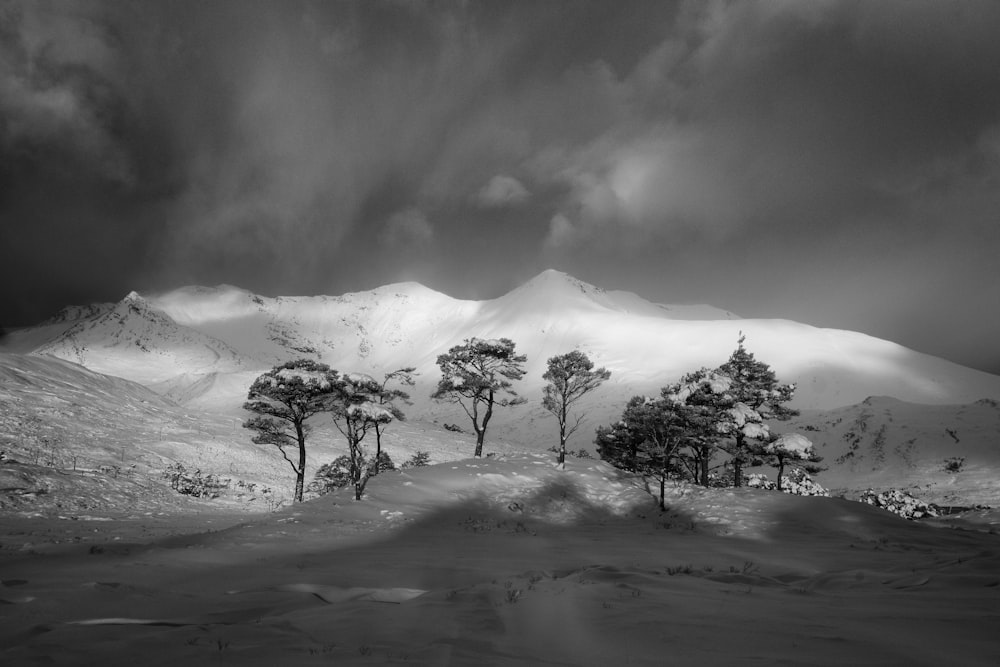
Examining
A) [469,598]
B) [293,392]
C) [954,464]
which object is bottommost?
[954,464]

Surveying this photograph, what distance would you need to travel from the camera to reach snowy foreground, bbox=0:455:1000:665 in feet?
14.8

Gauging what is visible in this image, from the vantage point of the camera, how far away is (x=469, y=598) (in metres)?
6.75

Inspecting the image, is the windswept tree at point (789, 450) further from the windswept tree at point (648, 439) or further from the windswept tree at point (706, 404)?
the windswept tree at point (648, 439)

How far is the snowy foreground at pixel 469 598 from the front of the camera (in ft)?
14.8

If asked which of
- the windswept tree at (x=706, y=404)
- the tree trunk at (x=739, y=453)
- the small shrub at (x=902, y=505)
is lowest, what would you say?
the small shrub at (x=902, y=505)

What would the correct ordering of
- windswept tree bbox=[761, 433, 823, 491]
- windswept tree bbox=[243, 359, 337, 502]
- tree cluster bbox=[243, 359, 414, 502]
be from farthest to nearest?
windswept tree bbox=[761, 433, 823, 491] < tree cluster bbox=[243, 359, 414, 502] < windswept tree bbox=[243, 359, 337, 502]

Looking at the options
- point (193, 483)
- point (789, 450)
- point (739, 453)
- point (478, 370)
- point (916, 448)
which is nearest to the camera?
point (193, 483)

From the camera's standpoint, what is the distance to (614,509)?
2350cm

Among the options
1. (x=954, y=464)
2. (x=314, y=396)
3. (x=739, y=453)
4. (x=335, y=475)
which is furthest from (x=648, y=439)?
(x=954, y=464)

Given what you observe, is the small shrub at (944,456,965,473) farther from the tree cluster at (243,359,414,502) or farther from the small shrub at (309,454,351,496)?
the small shrub at (309,454,351,496)

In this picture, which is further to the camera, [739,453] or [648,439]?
[648,439]

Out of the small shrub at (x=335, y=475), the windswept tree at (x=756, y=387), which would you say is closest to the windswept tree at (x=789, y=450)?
the windswept tree at (x=756, y=387)

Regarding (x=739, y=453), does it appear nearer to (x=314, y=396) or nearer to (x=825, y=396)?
(x=314, y=396)

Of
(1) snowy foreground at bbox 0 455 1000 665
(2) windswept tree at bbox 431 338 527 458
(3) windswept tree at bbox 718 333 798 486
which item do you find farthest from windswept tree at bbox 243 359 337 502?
(3) windswept tree at bbox 718 333 798 486
